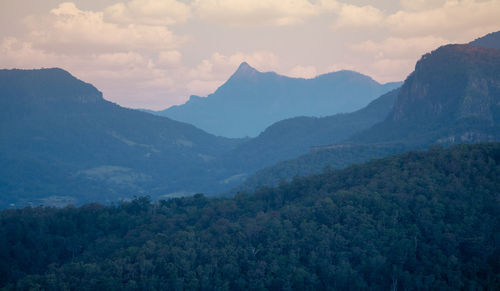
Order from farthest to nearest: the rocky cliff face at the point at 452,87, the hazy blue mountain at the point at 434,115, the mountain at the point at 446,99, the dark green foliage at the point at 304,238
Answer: the rocky cliff face at the point at 452,87 < the mountain at the point at 446,99 < the hazy blue mountain at the point at 434,115 < the dark green foliage at the point at 304,238

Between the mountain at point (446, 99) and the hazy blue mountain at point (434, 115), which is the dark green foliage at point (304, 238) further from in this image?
the mountain at point (446, 99)

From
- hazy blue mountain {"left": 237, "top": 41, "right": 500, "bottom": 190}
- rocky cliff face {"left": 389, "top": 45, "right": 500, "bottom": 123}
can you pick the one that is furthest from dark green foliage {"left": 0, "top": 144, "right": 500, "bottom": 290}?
rocky cliff face {"left": 389, "top": 45, "right": 500, "bottom": 123}

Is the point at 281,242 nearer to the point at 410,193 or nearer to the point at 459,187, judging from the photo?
the point at 410,193

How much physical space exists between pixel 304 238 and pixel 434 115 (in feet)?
402

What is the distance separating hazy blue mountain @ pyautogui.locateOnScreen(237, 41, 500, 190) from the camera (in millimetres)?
143625

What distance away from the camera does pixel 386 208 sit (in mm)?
64812

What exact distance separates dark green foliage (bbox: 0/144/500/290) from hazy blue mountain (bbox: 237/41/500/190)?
66602 millimetres

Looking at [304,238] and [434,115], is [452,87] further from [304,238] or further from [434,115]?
[304,238]

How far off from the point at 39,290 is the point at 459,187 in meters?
50.4

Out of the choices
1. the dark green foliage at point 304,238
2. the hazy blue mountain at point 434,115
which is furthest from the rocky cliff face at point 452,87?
the dark green foliage at point 304,238

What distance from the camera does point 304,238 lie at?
61.3 meters

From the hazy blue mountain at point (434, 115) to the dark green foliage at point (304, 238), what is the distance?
66602 millimetres

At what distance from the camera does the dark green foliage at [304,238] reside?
54438 millimetres

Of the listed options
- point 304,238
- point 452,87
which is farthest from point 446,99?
point 304,238
